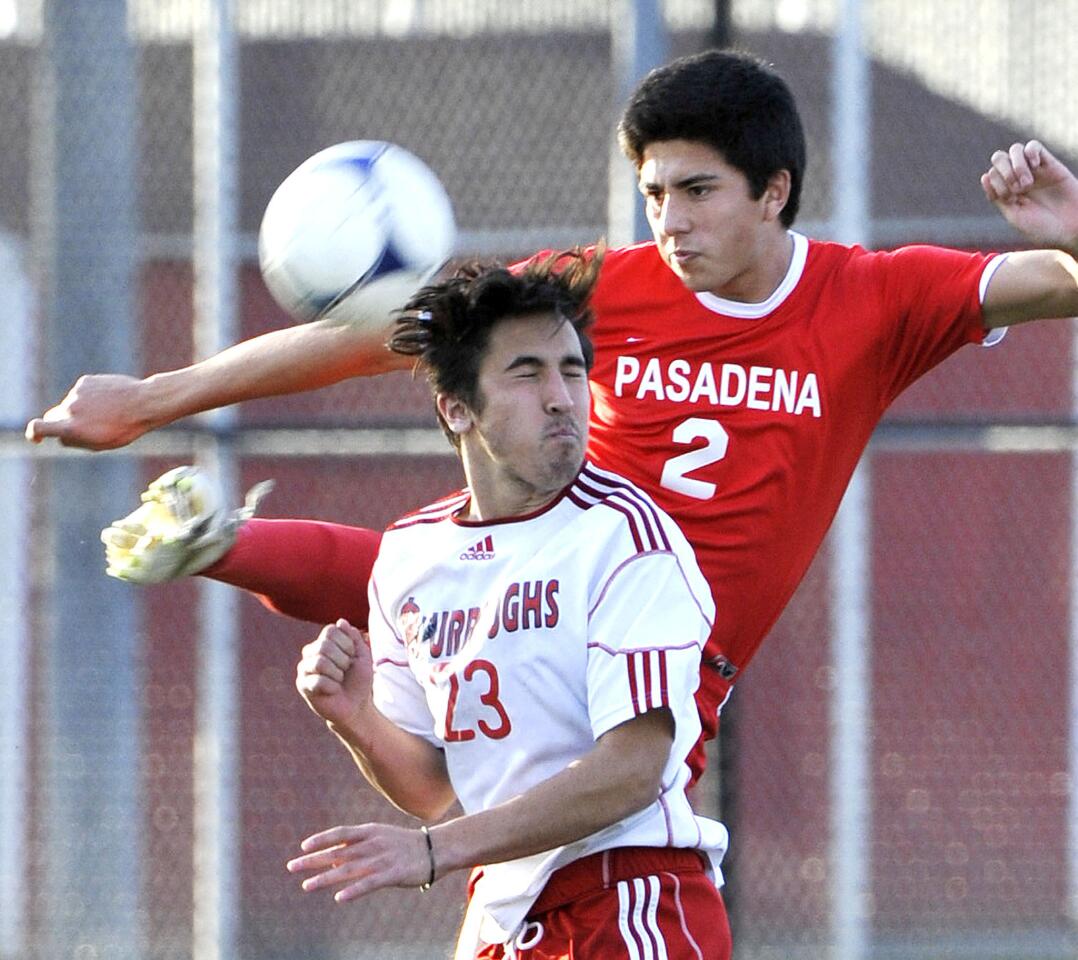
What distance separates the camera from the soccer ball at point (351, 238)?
3.31m

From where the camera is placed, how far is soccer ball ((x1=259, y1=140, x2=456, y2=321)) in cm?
331

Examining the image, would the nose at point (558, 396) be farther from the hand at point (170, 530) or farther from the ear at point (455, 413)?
the hand at point (170, 530)

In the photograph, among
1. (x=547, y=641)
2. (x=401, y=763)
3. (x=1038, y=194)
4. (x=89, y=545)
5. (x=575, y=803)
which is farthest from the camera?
(x=89, y=545)

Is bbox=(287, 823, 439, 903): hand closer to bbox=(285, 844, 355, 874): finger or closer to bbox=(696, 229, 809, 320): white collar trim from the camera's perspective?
bbox=(285, 844, 355, 874): finger

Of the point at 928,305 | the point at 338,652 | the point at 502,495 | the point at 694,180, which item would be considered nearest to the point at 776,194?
the point at 694,180

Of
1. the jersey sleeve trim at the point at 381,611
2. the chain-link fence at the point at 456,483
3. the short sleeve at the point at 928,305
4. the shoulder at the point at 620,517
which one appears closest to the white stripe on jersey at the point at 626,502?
the shoulder at the point at 620,517

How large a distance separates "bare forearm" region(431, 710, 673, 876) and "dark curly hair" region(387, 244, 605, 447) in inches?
22.1

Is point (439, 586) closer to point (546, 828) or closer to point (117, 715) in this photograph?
point (546, 828)

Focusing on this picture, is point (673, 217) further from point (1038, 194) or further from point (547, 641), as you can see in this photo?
point (547, 641)

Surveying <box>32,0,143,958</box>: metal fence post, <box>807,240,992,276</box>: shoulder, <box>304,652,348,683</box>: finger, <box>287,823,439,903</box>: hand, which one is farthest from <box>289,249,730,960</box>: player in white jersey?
<box>32,0,143,958</box>: metal fence post

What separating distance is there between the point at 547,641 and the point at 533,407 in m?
0.35

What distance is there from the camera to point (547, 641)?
2.83m

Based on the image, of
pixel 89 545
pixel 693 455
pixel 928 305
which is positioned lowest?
pixel 693 455

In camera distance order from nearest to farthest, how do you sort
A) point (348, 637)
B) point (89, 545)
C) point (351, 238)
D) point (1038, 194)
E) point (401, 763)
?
point (348, 637) < point (401, 763) < point (1038, 194) < point (351, 238) < point (89, 545)
